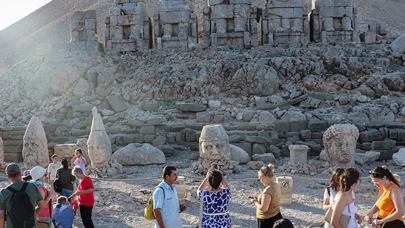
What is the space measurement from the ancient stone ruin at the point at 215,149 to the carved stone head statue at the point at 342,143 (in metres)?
2.54

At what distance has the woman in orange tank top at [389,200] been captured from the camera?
19.1ft

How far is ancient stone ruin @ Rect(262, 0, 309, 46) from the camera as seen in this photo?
869 inches

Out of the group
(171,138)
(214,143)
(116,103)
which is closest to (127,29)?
(116,103)

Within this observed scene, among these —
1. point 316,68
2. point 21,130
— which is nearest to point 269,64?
point 316,68

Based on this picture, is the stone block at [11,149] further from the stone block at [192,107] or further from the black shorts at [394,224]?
the black shorts at [394,224]

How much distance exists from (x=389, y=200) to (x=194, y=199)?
17.2ft

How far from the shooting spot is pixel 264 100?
59.8 ft

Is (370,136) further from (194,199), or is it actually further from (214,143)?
(194,199)

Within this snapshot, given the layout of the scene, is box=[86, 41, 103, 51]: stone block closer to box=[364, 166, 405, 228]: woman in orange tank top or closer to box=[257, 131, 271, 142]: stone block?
box=[257, 131, 271, 142]: stone block

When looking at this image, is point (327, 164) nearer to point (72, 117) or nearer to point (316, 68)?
point (316, 68)

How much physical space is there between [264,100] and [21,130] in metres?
8.28

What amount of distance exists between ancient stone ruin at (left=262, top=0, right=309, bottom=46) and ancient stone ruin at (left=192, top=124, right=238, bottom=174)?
1024 cm

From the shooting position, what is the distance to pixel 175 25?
2252cm

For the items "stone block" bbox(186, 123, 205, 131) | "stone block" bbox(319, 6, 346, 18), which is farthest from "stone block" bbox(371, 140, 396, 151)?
"stone block" bbox(319, 6, 346, 18)
